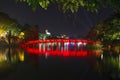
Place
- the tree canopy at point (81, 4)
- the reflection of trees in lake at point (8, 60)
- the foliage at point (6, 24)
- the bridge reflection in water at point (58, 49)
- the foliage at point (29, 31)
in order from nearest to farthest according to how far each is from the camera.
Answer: the tree canopy at point (81, 4), the reflection of trees in lake at point (8, 60), the bridge reflection in water at point (58, 49), the foliage at point (6, 24), the foliage at point (29, 31)

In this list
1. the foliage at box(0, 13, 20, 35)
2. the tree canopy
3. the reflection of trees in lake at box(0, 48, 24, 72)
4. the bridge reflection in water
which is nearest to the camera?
the tree canopy

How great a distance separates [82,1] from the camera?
306 inches

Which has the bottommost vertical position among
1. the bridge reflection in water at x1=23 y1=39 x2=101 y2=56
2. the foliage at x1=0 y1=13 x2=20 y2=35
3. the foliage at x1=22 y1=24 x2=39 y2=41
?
the bridge reflection in water at x1=23 y1=39 x2=101 y2=56

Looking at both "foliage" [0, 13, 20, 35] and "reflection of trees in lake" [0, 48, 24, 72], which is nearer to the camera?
"reflection of trees in lake" [0, 48, 24, 72]

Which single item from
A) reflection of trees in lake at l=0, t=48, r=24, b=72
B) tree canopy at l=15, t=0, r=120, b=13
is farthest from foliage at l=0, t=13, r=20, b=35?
tree canopy at l=15, t=0, r=120, b=13

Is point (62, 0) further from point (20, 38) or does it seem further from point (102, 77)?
point (20, 38)

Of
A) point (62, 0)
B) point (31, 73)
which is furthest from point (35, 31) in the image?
point (62, 0)

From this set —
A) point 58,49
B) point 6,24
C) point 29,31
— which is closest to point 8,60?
point 6,24

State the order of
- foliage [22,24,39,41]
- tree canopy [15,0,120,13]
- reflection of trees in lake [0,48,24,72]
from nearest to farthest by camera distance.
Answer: tree canopy [15,0,120,13], reflection of trees in lake [0,48,24,72], foliage [22,24,39,41]

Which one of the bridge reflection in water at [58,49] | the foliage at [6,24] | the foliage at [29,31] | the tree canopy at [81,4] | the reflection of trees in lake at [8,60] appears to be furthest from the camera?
the foliage at [29,31]

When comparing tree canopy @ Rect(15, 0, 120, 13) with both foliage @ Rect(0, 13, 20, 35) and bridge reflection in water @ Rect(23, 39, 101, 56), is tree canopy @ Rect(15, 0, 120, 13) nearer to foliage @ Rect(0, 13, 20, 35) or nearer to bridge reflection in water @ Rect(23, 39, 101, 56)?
bridge reflection in water @ Rect(23, 39, 101, 56)

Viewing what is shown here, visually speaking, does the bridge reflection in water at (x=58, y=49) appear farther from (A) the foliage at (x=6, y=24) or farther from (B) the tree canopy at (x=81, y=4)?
(B) the tree canopy at (x=81, y=4)

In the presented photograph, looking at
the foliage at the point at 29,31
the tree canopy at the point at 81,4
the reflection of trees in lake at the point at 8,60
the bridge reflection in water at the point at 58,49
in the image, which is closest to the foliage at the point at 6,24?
the bridge reflection in water at the point at 58,49

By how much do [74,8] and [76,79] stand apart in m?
31.4
